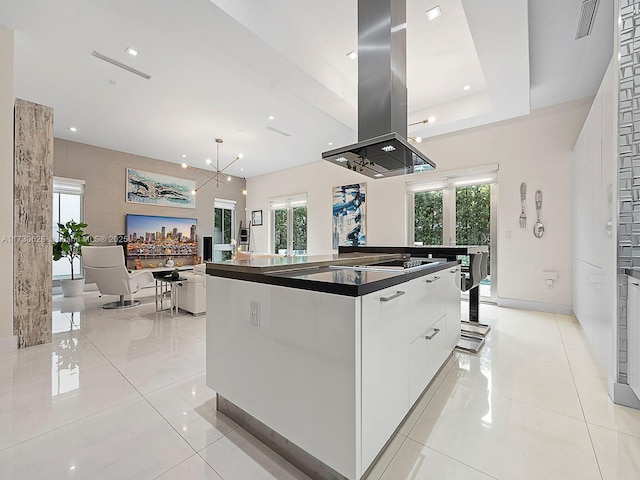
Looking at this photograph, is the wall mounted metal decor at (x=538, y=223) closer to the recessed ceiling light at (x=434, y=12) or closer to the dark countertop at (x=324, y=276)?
the recessed ceiling light at (x=434, y=12)

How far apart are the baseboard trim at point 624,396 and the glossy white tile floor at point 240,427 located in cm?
5

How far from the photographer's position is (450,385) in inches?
82.7

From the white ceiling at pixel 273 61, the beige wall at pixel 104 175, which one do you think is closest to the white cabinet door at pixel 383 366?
the white ceiling at pixel 273 61

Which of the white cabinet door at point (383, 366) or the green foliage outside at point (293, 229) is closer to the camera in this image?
the white cabinet door at point (383, 366)

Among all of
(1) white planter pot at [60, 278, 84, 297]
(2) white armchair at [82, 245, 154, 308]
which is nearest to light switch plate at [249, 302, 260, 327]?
(2) white armchair at [82, 245, 154, 308]

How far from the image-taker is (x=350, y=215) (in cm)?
639

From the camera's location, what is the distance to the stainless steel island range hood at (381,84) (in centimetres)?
216

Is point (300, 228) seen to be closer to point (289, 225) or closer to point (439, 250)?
point (289, 225)

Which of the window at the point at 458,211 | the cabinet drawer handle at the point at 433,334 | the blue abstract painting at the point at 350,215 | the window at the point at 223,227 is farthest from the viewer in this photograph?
the window at the point at 223,227

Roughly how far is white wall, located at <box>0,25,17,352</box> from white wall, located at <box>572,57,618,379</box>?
5.00m

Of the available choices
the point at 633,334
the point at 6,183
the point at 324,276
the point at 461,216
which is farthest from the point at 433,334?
the point at 6,183

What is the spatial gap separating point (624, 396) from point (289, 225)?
6.91 m

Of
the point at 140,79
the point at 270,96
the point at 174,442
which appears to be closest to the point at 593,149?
the point at 270,96

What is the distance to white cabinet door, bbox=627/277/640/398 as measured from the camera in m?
1.66
